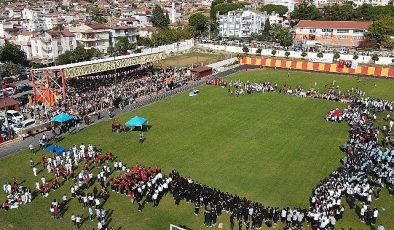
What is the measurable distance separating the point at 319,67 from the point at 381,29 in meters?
29.9

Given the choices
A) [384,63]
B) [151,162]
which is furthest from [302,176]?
[384,63]

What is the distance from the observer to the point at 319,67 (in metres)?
66.1

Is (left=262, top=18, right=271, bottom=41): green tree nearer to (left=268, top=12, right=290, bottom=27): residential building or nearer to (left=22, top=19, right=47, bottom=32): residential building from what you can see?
(left=268, top=12, right=290, bottom=27): residential building

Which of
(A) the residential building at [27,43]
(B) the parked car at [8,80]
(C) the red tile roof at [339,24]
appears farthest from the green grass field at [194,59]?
(A) the residential building at [27,43]

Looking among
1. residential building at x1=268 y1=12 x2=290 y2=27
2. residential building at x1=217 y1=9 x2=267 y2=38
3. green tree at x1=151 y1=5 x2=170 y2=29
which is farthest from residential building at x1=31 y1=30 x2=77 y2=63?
residential building at x1=268 y1=12 x2=290 y2=27

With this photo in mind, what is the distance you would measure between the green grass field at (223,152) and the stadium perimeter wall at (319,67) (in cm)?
1219

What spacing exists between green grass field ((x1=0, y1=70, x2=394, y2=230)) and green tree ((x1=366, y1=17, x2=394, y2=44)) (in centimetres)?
4133

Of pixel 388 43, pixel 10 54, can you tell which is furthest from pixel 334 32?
pixel 10 54

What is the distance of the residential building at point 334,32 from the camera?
93.9 m

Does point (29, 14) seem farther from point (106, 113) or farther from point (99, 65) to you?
point (106, 113)

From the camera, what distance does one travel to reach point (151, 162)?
101ft

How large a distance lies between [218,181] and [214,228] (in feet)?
18.1

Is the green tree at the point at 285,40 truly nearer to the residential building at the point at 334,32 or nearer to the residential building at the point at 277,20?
the residential building at the point at 334,32

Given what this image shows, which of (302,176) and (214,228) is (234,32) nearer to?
(302,176)
